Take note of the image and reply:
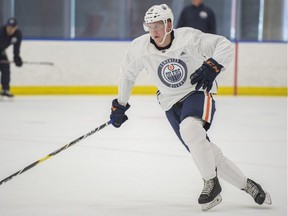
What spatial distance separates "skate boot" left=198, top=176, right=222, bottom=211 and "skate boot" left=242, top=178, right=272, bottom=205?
0.51ft

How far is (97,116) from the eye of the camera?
7.27 metres

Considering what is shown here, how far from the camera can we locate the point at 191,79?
10.4ft

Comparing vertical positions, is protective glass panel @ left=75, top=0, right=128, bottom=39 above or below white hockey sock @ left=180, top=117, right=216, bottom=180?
below

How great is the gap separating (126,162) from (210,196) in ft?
4.78

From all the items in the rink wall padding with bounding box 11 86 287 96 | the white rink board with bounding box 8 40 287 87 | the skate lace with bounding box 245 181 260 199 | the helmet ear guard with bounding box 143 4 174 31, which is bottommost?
the rink wall padding with bounding box 11 86 287 96

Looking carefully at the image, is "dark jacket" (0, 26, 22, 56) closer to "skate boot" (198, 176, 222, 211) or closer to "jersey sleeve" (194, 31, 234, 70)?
"jersey sleeve" (194, 31, 234, 70)

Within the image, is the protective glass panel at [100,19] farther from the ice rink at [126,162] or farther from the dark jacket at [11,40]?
the ice rink at [126,162]

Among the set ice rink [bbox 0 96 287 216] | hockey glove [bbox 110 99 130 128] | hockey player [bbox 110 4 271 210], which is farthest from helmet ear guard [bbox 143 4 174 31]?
ice rink [bbox 0 96 287 216]

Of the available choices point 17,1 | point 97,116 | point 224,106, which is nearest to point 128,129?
point 97,116

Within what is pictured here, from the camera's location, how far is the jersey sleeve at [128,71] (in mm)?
3369

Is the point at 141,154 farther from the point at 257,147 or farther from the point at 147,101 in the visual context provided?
the point at 147,101

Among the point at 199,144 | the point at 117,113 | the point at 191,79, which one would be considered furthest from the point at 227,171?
the point at 117,113

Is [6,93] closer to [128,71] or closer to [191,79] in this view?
[128,71]

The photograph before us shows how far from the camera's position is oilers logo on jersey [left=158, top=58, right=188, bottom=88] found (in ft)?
10.8
